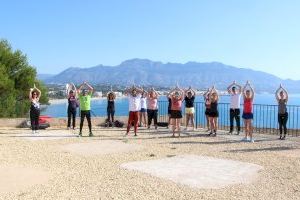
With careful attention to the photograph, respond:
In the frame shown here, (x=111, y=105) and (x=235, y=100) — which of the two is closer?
(x=235, y=100)

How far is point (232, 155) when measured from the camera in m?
11.6

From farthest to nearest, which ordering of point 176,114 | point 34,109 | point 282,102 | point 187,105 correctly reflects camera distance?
point 187,105 → point 34,109 → point 176,114 → point 282,102

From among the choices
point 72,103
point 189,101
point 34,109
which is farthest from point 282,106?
point 34,109

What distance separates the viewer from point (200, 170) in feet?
31.4

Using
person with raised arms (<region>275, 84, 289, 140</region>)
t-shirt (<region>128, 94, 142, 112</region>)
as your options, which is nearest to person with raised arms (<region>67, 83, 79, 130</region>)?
t-shirt (<region>128, 94, 142, 112</region>)

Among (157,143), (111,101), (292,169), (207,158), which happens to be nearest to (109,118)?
(111,101)

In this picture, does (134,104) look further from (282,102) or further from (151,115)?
(282,102)

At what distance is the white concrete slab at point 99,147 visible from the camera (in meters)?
12.1

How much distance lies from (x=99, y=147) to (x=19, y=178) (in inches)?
171

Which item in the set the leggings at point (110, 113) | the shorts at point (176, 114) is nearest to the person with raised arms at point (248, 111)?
the shorts at point (176, 114)

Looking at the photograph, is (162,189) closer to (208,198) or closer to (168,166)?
(208,198)

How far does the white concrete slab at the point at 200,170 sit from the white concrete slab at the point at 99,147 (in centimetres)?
187

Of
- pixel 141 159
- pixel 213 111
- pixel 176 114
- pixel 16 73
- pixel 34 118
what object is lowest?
pixel 141 159

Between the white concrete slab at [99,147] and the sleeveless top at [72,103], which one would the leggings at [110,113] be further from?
the white concrete slab at [99,147]
